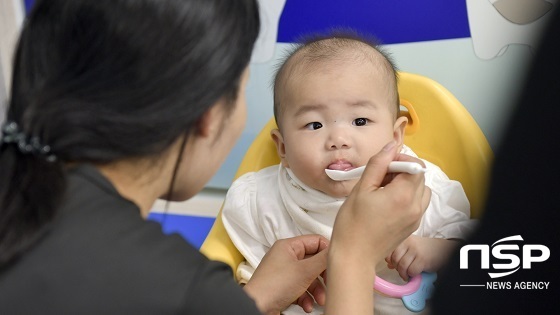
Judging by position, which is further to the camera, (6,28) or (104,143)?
(6,28)

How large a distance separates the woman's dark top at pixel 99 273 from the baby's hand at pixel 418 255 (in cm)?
48

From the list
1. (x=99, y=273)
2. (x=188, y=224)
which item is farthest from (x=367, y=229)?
(x=188, y=224)

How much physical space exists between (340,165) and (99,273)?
0.54 m

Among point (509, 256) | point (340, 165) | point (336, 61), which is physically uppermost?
point (336, 61)

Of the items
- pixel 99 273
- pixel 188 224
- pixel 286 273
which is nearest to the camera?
pixel 99 273

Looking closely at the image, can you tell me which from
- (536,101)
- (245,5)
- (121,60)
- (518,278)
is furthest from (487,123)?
(121,60)

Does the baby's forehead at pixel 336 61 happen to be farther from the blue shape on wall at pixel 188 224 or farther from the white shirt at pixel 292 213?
the blue shape on wall at pixel 188 224

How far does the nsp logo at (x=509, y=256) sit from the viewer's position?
1229 millimetres

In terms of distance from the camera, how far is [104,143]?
2.09 feet

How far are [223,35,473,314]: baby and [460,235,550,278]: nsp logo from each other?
14 centimetres

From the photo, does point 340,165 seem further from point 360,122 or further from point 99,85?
point 99,85

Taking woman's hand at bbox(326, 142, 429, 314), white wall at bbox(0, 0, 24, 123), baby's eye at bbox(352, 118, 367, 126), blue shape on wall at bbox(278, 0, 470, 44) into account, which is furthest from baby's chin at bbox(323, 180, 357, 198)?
white wall at bbox(0, 0, 24, 123)

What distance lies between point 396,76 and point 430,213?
10.2 inches

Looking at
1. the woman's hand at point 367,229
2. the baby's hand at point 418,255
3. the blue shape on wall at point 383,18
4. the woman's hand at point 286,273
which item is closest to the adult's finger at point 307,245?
the woman's hand at point 286,273
